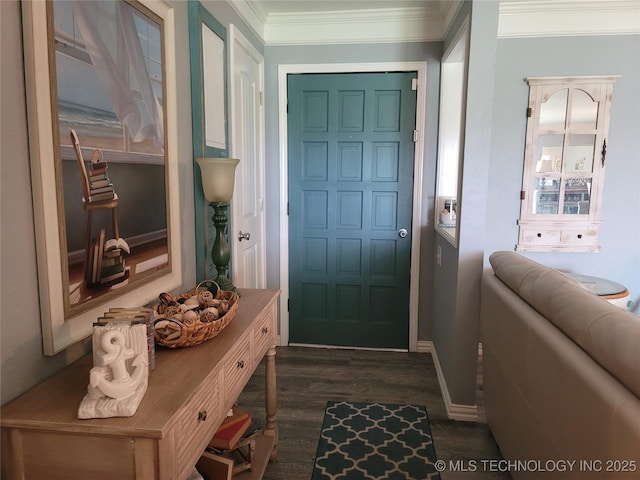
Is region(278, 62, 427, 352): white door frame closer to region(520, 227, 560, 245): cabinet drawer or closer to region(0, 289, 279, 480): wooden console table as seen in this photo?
region(520, 227, 560, 245): cabinet drawer

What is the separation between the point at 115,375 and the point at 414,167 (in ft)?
8.98

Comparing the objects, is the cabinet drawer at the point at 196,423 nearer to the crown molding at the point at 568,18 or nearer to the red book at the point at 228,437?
the red book at the point at 228,437

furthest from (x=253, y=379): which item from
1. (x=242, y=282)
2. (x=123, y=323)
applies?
(x=123, y=323)

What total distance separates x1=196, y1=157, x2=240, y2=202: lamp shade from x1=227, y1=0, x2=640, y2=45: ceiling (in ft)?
5.27

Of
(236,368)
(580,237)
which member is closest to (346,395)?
(236,368)

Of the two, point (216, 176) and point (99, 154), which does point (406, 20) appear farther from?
point (99, 154)

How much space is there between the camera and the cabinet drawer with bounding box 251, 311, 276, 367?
1.73 metres

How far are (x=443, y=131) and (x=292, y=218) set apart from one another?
1.32 metres

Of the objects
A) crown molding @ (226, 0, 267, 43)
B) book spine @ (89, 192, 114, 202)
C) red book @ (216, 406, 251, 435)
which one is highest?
crown molding @ (226, 0, 267, 43)

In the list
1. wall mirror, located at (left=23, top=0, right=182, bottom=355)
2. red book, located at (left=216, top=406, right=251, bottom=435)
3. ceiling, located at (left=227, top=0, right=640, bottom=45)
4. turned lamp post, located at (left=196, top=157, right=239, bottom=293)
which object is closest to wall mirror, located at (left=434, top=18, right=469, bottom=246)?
ceiling, located at (left=227, top=0, right=640, bottom=45)

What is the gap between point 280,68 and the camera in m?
3.32

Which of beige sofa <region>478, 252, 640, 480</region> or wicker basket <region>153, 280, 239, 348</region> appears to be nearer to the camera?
beige sofa <region>478, 252, 640, 480</region>

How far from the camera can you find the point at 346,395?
2.79m

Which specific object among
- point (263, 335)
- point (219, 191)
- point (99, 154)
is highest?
point (99, 154)
